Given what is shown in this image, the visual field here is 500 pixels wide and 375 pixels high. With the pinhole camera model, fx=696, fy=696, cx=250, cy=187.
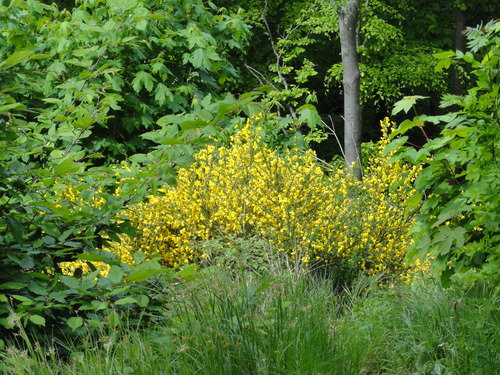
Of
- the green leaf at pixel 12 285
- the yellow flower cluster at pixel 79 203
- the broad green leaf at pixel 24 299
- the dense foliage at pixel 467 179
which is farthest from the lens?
the yellow flower cluster at pixel 79 203

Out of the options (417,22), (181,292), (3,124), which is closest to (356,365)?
(181,292)

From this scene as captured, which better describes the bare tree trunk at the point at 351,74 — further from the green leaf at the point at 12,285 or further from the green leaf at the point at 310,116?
the green leaf at the point at 12,285

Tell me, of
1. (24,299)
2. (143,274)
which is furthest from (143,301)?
(24,299)

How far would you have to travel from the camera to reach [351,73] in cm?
1123

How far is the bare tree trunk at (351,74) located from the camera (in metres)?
10.9

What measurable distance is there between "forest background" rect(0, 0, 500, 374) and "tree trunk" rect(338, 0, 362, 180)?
74.5 inches

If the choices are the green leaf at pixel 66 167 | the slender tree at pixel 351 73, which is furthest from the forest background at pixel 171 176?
the slender tree at pixel 351 73

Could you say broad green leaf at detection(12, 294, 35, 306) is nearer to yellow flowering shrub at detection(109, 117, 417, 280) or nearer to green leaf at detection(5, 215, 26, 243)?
green leaf at detection(5, 215, 26, 243)

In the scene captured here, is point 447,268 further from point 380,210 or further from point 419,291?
point 380,210

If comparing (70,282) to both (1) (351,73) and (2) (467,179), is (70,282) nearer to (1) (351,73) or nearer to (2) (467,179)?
(2) (467,179)

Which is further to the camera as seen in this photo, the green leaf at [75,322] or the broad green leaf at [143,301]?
the broad green leaf at [143,301]

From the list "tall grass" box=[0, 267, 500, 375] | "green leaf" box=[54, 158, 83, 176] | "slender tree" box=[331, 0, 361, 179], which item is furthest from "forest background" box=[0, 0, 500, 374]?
"slender tree" box=[331, 0, 361, 179]

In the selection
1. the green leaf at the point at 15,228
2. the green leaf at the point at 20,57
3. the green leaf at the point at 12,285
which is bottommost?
the green leaf at the point at 12,285

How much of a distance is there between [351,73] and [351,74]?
16mm
